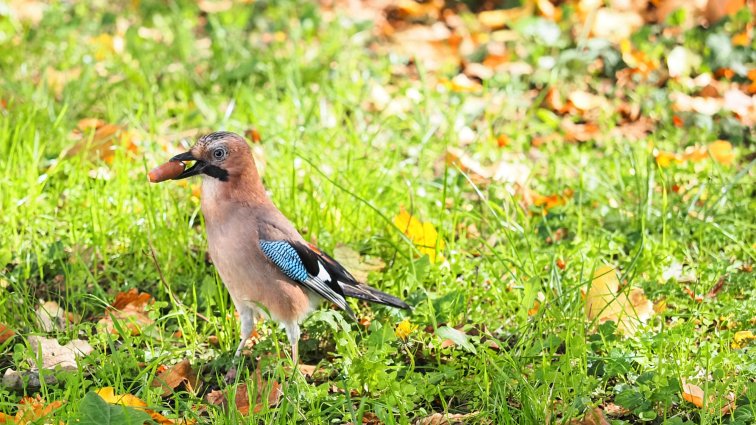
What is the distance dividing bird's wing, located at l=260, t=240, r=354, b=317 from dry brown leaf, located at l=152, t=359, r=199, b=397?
0.47 metres

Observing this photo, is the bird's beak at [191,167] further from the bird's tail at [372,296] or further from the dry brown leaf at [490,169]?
the dry brown leaf at [490,169]

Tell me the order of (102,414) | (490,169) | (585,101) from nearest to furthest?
(102,414)
(490,169)
(585,101)

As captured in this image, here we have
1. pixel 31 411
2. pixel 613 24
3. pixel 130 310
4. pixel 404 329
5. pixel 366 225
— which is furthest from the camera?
pixel 613 24

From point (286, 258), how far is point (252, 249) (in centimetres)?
12

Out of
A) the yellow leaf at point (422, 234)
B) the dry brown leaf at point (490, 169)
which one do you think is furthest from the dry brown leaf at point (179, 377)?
the dry brown leaf at point (490, 169)

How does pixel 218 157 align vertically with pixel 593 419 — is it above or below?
above

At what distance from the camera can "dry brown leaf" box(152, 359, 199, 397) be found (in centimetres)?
333

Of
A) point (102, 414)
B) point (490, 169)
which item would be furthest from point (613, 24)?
point (102, 414)

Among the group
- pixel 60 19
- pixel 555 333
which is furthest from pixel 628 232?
pixel 60 19

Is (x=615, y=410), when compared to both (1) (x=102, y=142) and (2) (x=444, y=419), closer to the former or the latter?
(2) (x=444, y=419)

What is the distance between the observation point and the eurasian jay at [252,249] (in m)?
3.34

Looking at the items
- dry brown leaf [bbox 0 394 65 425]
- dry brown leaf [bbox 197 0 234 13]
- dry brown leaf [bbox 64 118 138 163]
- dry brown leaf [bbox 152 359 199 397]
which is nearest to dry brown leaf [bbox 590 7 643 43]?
dry brown leaf [bbox 197 0 234 13]

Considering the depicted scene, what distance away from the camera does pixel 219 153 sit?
3402mm

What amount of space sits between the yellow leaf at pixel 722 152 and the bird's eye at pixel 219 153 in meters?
2.67
